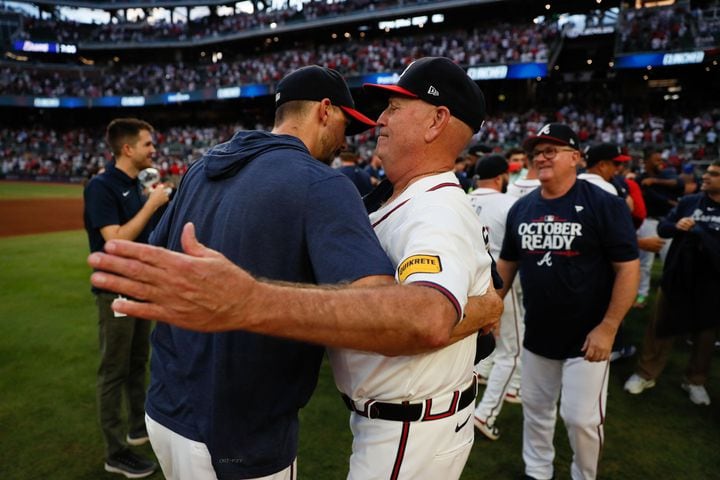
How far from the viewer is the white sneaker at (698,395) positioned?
182 inches

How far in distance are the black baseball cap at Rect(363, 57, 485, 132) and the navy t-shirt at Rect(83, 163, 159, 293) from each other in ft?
→ 7.87

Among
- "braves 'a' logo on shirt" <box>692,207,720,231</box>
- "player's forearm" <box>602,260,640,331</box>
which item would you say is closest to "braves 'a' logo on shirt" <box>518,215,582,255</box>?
"player's forearm" <box>602,260,640,331</box>

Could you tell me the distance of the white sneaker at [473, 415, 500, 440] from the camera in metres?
4.03

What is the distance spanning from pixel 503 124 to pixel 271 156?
28786 millimetres

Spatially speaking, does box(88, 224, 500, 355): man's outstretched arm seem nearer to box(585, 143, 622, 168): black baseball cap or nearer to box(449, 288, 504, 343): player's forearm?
box(449, 288, 504, 343): player's forearm

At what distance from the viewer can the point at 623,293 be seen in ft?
10.0

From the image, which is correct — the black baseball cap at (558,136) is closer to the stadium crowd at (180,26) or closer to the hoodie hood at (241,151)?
the hoodie hood at (241,151)

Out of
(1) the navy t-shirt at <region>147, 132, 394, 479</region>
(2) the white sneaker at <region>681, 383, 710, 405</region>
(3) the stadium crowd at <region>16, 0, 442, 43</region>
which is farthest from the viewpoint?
(3) the stadium crowd at <region>16, 0, 442, 43</region>

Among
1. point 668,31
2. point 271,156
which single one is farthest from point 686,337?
point 668,31

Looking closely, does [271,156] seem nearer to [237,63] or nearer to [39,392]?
[39,392]

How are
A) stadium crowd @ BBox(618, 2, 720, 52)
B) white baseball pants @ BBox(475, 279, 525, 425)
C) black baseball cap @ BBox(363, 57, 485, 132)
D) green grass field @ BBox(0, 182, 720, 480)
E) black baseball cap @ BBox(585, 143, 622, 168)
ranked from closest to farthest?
black baseball cap @ BBox(363, 57, 485, 132) → green grass field @ BBox(0, 182, 720, 480) → white baseball pants @ BBox(475, 279, 525, 425) → black baseball cap @ BBox(585, 143, 622, 168) → stadium crowd @ BBox(618, 2, 720, 52)

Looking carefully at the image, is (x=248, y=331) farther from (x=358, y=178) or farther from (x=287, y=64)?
(x=287, y=64)

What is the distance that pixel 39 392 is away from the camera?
180 inches

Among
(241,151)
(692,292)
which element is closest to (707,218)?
(692,292)
